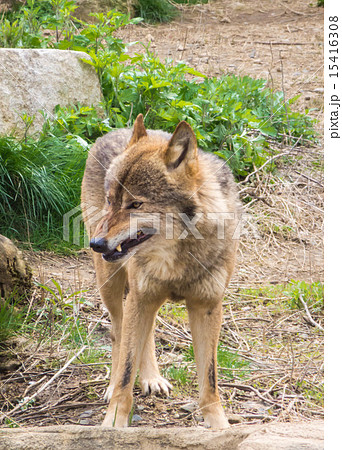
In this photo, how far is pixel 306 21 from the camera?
41.8 feet

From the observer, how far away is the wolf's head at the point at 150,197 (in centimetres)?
358

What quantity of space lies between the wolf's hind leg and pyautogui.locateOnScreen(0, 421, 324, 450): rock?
1504mm

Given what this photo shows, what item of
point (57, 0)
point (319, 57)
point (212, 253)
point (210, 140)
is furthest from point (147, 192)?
point (319, 57)

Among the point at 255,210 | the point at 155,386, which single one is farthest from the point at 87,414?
the point at 255,210

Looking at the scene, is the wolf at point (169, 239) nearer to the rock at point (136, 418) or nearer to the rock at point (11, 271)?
the rock at point (136, 418)

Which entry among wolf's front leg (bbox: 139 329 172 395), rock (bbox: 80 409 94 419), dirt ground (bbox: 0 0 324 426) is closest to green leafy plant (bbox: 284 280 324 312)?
dirt ground (bbox: 0 0 324 426)

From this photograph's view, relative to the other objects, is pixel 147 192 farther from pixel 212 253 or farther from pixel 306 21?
pixel 306 21

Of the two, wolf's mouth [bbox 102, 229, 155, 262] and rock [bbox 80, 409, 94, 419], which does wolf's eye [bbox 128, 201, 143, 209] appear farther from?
rock [bbox 80, 409, 94, 419]

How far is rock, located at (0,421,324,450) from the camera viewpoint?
280 centimetres

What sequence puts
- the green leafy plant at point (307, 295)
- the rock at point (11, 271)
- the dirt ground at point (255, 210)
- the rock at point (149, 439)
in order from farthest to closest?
→ the green leafy plant at point (307, 295), the rock at point (11, 271), the dirt ground at point (255, 210), the rock at point (149, 439)

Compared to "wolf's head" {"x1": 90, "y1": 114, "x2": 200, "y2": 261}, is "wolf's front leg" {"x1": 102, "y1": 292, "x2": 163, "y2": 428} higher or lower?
lower

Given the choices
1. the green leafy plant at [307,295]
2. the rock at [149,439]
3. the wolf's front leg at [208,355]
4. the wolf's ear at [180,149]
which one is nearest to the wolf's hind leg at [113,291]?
the wolf's front leg at [208,355]

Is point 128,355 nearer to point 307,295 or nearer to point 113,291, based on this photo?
point 113,291

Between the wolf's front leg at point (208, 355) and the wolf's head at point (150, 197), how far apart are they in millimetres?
665
